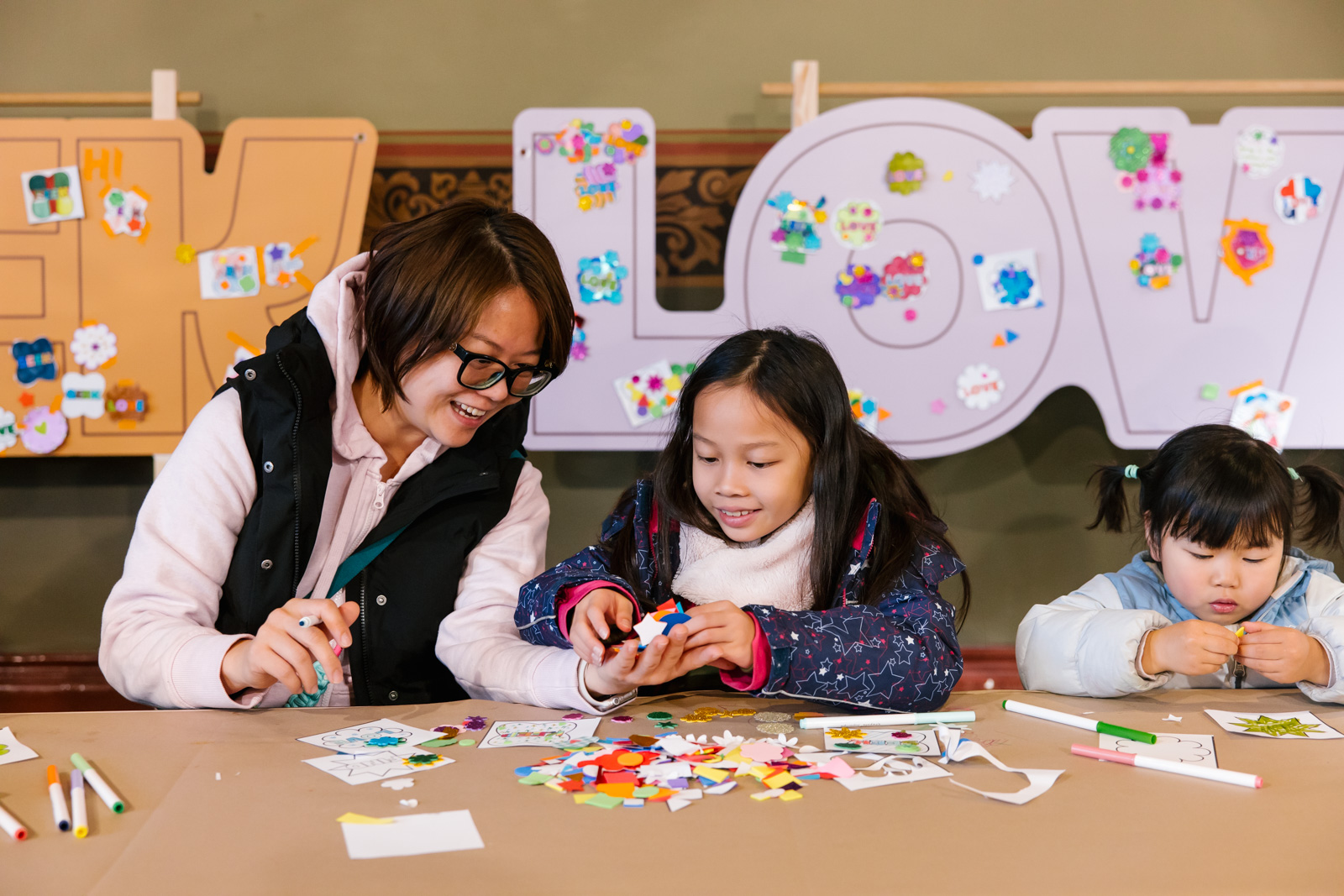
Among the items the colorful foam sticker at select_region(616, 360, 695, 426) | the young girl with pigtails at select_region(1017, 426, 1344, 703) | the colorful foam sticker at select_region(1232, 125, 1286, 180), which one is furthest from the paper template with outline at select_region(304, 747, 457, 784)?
the colorful foam sticker at select_region(1232, 125, 1286, 180)

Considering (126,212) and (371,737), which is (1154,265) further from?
(126,212)

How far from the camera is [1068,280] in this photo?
94.1 inches

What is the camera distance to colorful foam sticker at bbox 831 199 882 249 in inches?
94.2

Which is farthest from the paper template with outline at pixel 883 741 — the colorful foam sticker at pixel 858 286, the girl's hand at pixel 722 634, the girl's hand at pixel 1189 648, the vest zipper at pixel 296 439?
the colorful foam sticker at pixel 858 286

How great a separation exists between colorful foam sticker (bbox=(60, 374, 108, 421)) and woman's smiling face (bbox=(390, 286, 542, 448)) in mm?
1356

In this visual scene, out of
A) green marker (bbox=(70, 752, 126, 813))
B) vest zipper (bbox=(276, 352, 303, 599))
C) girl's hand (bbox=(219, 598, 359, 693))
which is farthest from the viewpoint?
vest zipper (bbox=(276, 352, 303, 599))

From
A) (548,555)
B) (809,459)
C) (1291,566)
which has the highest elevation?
(809,459)

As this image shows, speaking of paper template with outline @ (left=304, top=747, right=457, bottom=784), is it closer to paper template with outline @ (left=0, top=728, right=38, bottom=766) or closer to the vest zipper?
paper template with outline @ (left=0, top=728, right=38, bottom=766)

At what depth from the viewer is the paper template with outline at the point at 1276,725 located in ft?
3.69

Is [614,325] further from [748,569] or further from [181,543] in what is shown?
[181,543]

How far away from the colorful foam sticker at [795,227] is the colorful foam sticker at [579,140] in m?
0.43

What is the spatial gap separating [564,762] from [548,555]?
5.64ft

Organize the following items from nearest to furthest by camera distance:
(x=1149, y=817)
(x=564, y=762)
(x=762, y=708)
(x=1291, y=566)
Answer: (x=1149, y=817), (x=564, y=762), (x=762, y=708), (x=1291, y=566)

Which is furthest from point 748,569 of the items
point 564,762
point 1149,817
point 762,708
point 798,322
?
point 798,322
